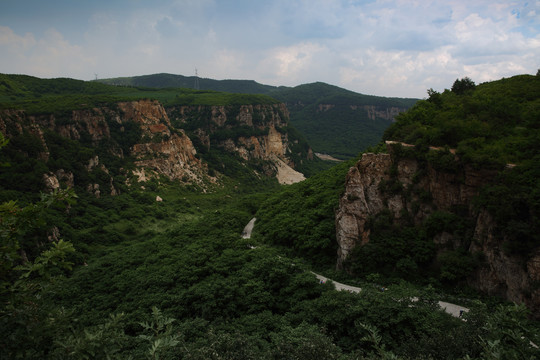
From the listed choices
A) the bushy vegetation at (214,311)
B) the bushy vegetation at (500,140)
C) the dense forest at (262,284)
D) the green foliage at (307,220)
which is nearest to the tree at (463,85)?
the dense forest at (262,284)

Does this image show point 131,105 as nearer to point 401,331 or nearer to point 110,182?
point 110,182

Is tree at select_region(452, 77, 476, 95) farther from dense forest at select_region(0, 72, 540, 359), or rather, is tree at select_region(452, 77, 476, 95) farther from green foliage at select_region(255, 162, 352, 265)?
green foliage at select_region(255, 162, 352, 265)

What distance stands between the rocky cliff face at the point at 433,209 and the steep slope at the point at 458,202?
6 centimetres

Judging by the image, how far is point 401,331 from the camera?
1712 centimetres

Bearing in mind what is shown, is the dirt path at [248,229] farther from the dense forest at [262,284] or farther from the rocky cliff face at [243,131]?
the rocky cliff face at [243,131]

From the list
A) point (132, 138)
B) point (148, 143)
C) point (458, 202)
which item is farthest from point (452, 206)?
point (132, 138)

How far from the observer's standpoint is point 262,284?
23.7 m

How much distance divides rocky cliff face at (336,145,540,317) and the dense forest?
113cm

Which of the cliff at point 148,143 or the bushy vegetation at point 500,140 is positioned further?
the cliff at point 148,143

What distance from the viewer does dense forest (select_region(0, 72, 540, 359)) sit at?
22.0ft

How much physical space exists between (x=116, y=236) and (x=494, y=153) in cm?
4990

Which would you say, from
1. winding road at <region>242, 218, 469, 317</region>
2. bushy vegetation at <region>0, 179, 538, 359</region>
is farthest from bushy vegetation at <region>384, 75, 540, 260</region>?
bushy vegetation at <region>0, 179, 538, 359</region>

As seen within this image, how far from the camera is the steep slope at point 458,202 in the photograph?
1988cm

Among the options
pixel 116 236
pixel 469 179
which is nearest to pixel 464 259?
pixel 469 179
